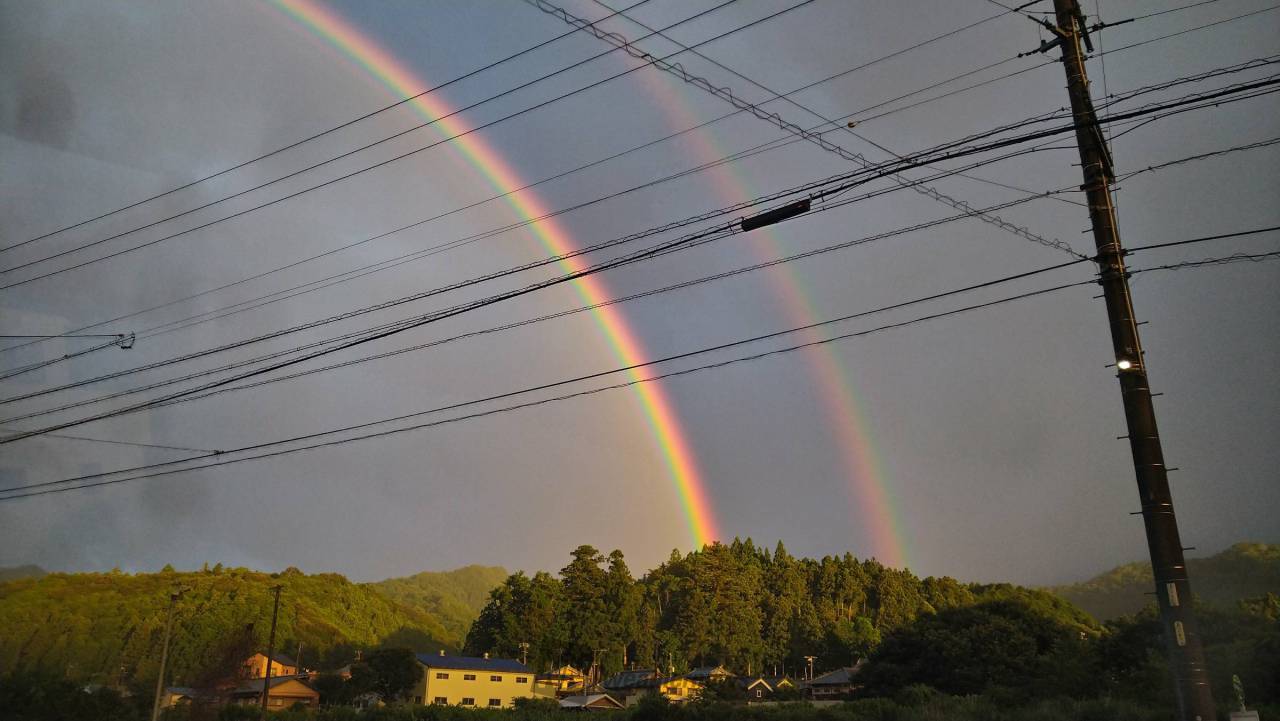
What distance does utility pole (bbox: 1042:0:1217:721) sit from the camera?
29.1 feet

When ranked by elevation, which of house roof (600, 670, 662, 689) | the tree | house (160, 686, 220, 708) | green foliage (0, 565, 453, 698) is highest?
green foliage (0, 565, 453, 698)

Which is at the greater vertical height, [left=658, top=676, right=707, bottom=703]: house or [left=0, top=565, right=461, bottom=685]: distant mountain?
[left=0, top=565, right=461, bottom=685]: distant mountain

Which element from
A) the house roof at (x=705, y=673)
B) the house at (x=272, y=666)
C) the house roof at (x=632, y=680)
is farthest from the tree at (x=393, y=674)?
the house roof at (x=705, y=673)

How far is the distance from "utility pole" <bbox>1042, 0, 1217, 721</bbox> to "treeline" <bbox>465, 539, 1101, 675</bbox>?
74496 mm

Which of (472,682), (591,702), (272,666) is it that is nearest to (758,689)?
(591,702)

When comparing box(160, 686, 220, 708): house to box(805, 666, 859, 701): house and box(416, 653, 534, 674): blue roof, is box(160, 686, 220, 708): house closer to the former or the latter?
box(416, 653, 534, 674): blue roof

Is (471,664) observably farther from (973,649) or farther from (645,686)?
(973,649)

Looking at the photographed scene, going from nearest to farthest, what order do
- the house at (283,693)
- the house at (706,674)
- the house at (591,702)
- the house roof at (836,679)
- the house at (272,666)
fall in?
the house at (591,702) < the house at (283,693) < the house at (706,674) < the house roof at (836,679) < the house at (272,666)

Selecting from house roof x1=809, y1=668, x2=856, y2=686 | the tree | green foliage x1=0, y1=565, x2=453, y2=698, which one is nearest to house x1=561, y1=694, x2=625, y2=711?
the tree

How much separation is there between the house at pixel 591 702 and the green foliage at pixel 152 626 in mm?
26209

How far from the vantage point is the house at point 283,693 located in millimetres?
64188

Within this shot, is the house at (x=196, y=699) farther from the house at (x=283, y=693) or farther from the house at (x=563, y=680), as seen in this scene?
the house at (x=563, y=680)

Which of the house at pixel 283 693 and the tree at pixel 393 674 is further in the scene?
the house at pixel 283 693

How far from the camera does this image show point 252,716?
4681 cm
